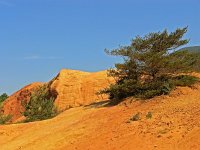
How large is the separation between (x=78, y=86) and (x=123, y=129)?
22812 mm

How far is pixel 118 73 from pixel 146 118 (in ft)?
15.5

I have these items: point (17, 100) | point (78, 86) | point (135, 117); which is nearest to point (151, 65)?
point (135, 117)

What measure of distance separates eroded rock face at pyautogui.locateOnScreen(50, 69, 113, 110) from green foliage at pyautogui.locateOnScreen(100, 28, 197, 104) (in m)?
16.6

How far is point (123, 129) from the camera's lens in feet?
53.5

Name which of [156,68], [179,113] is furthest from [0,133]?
[179,113]

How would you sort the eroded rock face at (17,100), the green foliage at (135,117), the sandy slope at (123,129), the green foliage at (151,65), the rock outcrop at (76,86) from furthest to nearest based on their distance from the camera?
the eroded rock face at (17,100) < the rock outcrop at (76,86) < the green foliage at (151,65) < the green foliage at (135,117) < the sandy slope at (123,129)

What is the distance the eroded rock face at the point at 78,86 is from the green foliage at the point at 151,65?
655 inches

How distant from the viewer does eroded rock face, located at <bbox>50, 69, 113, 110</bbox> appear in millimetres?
37906

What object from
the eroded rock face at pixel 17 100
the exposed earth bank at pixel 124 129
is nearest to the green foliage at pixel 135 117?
the exposed earth bank at pixel 124 129

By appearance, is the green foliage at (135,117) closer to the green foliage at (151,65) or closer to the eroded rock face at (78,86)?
the green foliage at (151,65)

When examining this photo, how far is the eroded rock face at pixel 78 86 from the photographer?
37906 millimetres

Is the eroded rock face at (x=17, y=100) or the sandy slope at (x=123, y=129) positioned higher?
the eroded rock face at (x=17, y=100)

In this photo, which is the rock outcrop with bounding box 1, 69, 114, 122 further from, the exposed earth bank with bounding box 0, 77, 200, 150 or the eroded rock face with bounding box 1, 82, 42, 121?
the exposed earth bank with bounding box 0, 77, 200, 150

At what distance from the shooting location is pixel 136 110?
59.0ft
